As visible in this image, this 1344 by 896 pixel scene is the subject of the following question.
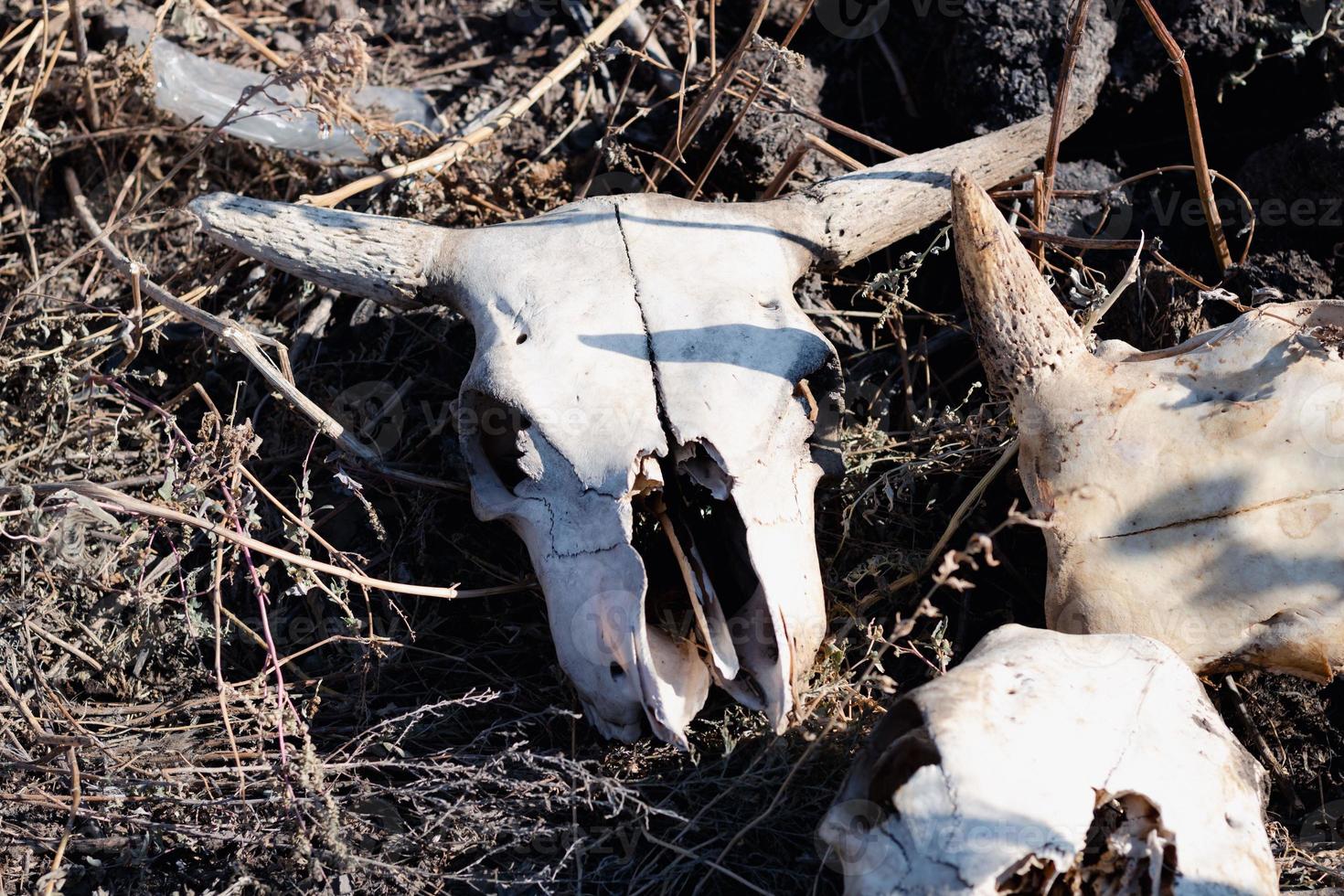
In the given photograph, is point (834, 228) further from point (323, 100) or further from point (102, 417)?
point (102, 417)

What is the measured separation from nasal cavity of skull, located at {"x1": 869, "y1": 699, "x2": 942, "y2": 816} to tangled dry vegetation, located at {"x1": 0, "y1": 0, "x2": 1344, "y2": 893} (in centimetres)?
17

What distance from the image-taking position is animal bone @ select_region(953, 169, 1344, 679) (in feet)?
9.05

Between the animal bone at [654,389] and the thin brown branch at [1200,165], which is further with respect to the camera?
the thin brown branch at [1200,165]

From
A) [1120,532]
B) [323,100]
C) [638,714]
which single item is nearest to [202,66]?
[323,100]

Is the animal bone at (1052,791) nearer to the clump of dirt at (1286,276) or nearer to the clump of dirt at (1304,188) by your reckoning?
the clump of dirt at (1286,276)

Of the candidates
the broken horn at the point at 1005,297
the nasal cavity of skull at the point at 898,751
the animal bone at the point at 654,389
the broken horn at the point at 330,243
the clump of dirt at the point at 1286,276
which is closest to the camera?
the nasal cavity of skull at the point at 898,751

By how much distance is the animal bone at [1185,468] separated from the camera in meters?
2.76

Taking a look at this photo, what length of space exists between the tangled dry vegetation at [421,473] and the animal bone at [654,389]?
22 cm

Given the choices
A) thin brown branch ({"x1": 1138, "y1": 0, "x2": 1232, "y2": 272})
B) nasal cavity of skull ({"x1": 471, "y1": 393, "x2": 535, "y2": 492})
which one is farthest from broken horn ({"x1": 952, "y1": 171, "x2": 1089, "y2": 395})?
Result: nasal cavity of skull ({"x1": 471, "y1": 393, "x2": 535, "y2": 492})

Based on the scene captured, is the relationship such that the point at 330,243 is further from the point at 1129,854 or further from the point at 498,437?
Answer: the point at 1129,854

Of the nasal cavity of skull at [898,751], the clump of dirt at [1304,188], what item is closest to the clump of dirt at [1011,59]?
the clump of dirt at [1304,188]

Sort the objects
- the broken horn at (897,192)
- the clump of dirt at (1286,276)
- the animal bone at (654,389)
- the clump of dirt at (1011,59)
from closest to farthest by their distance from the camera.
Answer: the animal bone at (654,389) → the broken horn at (897,192) → the clump of dirt at (1286,276) → the clump of dirt at (1011,59)

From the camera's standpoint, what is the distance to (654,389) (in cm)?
284

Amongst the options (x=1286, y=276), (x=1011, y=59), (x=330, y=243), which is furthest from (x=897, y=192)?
(x=330, y=243)
